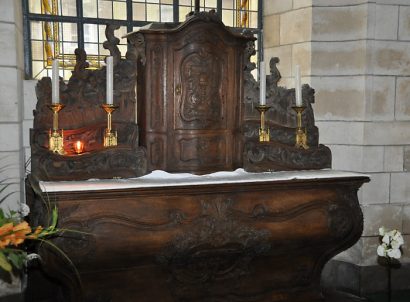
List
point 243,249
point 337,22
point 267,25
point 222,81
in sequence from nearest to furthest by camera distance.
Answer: point 243,249, point 222,81, point 337,22, point 267,25

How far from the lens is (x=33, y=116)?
4266 mm

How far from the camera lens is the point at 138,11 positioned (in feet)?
16.5

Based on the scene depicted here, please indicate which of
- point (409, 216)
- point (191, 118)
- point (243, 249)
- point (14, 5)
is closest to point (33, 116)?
point (14, 5)

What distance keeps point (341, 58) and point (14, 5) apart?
8.59ft

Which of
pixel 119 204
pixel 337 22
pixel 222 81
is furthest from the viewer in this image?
pixel 337 22

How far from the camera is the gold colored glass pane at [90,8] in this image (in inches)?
191

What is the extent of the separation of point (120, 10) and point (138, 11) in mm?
161

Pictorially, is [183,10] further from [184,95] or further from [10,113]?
[10,113]

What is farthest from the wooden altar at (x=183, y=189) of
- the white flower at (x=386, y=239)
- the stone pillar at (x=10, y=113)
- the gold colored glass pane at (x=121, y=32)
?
the gold colored glass pane at (x=121, y=32)

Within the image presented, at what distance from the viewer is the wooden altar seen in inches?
138

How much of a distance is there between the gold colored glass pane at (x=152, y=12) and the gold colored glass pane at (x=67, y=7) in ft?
2.12

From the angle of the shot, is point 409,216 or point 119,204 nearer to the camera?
point 119,204

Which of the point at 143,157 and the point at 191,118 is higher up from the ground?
the point at 191,118

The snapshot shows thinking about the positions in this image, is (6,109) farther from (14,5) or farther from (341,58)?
(341,58)
